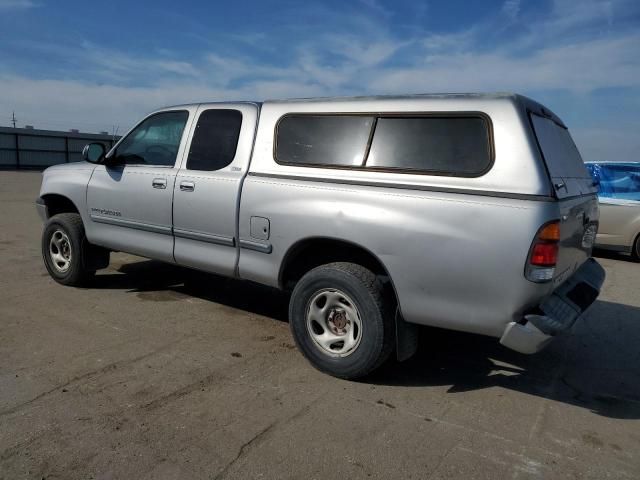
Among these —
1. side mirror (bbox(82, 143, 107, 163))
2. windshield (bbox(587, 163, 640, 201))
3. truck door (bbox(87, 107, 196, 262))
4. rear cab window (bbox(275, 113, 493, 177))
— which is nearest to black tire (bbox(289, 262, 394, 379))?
rear cab window (bbox(275, 113, 493, 177))

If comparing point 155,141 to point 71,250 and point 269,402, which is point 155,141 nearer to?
point 71,250

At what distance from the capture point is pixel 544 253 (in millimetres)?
3256

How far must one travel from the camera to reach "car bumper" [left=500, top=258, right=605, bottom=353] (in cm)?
328

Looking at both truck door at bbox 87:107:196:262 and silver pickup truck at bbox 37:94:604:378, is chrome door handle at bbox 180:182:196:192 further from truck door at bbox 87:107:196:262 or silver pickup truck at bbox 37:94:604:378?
truck door at bbox 87:107:196:262

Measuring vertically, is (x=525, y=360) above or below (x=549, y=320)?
below

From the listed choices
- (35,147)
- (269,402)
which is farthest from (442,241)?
(35,147)

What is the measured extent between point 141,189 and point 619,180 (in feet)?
28.3

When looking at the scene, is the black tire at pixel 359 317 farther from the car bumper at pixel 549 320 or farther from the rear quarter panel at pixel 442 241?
the car bumper at pixel 549 320

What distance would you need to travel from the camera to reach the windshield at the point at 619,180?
991 cm

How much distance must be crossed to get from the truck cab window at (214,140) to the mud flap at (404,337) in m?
2.02

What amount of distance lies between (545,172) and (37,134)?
36.1 meters

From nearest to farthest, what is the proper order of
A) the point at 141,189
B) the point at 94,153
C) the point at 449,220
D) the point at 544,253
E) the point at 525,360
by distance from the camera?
the point at 544,253
the point at 449,220
the point at 525,360
the point at 141,189
the point at 94,153

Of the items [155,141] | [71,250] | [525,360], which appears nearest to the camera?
[525,360]

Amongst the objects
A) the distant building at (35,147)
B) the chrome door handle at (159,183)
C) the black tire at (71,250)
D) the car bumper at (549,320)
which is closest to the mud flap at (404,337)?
the car bumper at (549,320)
